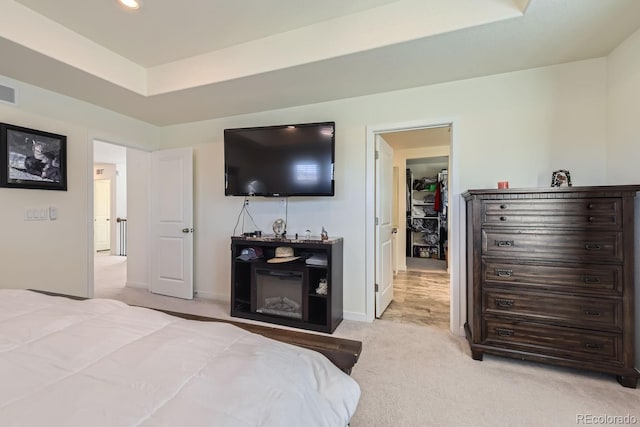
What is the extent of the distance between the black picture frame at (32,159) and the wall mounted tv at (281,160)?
155cm

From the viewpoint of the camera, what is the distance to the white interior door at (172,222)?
11.7 ft

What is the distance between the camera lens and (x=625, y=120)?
199cm

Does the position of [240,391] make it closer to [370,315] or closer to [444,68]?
[370,315]

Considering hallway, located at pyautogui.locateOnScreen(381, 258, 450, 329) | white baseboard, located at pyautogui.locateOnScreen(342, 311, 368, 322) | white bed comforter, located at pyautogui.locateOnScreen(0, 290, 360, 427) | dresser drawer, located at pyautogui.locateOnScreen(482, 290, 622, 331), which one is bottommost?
hallway, located at pyautogui.locateOnScreen(381, 258, 450, 329)

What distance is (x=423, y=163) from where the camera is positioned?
276 inches

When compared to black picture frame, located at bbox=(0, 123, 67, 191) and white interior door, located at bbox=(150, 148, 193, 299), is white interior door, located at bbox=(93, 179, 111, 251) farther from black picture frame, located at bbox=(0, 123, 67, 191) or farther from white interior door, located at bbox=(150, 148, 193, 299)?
black picture frame, located at bbox=(0, 123, 67, 191)

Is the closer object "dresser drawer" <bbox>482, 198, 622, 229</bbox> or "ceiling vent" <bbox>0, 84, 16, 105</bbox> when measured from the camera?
"dresser drawer" <bbox>482, 198, 622, 229</bbox>

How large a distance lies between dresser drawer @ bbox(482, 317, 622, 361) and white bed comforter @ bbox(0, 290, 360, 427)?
5.52 feet

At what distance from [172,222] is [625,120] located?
4.44 meters

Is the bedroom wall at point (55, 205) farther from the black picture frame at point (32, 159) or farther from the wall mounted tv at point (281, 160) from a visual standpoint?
the wall mounted tv at point (281, 160)

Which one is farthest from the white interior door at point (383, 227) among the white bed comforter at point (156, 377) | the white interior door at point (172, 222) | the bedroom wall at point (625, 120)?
the white interior door at point (172, 222)

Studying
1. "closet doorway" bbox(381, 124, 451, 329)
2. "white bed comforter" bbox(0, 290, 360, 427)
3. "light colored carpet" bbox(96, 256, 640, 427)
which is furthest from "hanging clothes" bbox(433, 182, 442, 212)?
"white bed comforter" bbox(0, 290, 360, 427)

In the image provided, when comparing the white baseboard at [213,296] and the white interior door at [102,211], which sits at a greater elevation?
the white interior door at [102,211]

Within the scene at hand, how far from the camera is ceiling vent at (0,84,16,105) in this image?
242 centimetres
